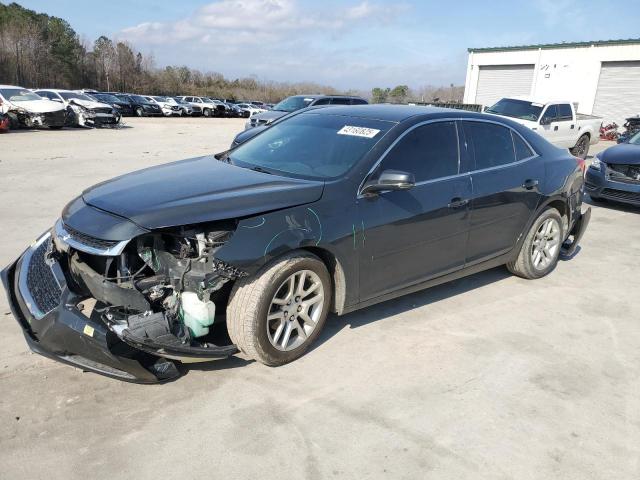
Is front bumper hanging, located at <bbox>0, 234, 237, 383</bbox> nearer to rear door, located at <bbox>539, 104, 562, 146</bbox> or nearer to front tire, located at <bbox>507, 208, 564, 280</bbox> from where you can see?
front tire, located at <bbox>507, 208, 564, 280</bbox>

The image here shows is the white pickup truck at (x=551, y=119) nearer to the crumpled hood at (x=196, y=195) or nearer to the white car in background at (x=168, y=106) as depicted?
the crumpled hood at (x=196, y=195)

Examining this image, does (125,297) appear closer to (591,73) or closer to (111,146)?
(111,146)

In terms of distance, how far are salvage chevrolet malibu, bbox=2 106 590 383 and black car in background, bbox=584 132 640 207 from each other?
521 centimetres

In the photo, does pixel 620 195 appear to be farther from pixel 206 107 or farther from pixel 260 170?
pixel 206 107

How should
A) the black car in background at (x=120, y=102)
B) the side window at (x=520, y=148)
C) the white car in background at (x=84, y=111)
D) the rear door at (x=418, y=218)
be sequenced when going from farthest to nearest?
the black car in background at (x=120, y=102) < the white car in background at (x=84, y=111) < the side window at (x=520, y=148) < the rear door at (x=418, y=218)

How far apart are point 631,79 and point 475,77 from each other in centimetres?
1025

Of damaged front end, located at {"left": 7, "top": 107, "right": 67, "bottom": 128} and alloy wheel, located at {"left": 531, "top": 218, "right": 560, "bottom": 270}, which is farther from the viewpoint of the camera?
damaged front end, located at {"left": 7, "top": 107, "right": 67, "bottom": 128}

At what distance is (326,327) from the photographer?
4.11m

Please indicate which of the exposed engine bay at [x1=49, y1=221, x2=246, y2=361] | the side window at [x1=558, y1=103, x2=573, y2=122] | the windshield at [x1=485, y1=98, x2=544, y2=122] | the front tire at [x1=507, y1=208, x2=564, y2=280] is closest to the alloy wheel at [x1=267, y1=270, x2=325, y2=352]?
the exposed engine bay at [x1=49, y1=221, x2=246, y2=361]

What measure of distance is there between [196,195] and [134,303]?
77cm

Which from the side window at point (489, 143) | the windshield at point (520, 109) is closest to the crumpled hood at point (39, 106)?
the windshield at point (520, 109)

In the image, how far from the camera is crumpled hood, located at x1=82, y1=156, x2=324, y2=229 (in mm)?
3033

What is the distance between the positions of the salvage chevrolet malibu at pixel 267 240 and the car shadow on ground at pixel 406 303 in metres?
0.38

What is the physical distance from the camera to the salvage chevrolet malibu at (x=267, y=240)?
9.90ft
